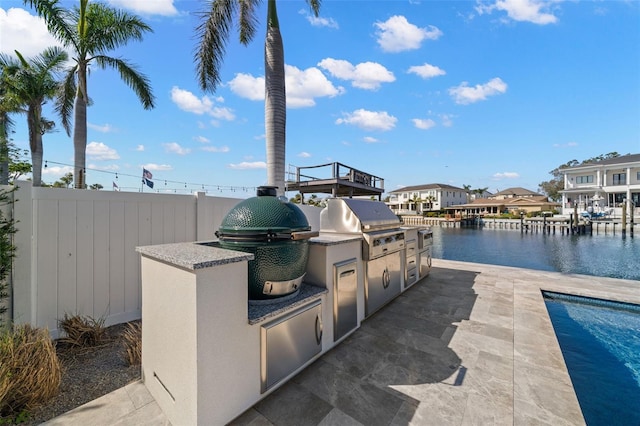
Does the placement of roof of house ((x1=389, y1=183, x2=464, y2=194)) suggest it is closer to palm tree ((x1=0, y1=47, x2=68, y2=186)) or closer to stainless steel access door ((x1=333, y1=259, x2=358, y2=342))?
stainless steel access door ((x1=333, y1=259, x2=358, y2=342))

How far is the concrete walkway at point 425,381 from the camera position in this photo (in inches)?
80.1

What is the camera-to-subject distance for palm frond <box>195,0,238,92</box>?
6.44m

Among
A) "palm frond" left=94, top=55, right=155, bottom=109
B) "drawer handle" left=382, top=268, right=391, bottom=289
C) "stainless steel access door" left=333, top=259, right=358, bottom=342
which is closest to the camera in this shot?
"stainless steel access door" left=333, top=259, right=358, bottom=342

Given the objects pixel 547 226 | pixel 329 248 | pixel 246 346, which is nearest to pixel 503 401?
pixel 329 248

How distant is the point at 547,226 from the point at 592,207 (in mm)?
9710

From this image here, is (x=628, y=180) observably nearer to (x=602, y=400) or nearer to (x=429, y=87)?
(x=429, y=87)

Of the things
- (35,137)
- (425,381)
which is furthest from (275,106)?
(35,137)

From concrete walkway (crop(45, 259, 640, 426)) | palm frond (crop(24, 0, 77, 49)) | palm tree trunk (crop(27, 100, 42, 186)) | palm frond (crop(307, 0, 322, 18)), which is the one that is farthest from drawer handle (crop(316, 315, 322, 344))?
palm tree trunk (crop(27, 100, 42, 186))

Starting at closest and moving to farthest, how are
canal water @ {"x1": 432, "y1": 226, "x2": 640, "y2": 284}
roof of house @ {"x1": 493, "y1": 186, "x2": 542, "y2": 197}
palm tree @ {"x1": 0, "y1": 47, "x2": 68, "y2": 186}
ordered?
1. palm tree @ {"x1": 0, "y1": 47, "x2": 68, "y2": 186}
2. canal water @ {"x1": 432, "y1": 226, "x2": 640, "y2": 284}
3. roof of house @ {"x1": 493, "y1": 186, "x2": 542, "y2": 197}

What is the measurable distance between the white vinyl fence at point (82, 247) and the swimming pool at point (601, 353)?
5.68m

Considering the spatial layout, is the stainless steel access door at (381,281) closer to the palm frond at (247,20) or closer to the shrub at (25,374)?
the shrub at (25,374)

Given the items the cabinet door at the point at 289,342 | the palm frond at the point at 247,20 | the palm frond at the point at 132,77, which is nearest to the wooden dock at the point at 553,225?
the palm frond at the point at 247,20

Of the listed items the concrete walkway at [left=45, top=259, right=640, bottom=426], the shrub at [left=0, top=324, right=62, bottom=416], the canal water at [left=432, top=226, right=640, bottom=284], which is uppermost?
the shrub at [left=0, top=324, right=62, bottom=416]

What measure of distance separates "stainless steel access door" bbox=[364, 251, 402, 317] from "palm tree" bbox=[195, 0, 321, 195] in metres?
3.14
